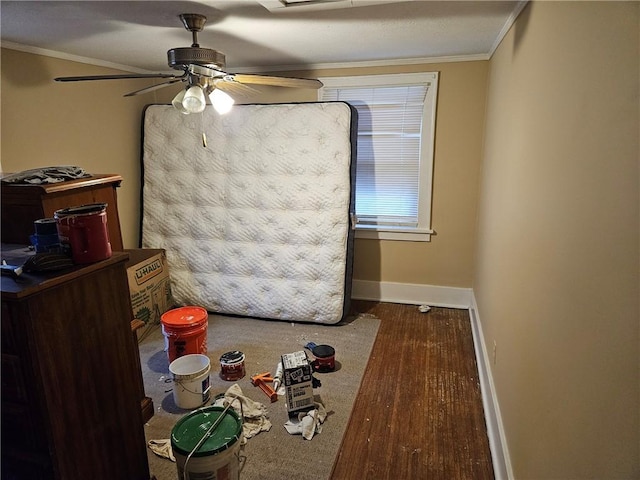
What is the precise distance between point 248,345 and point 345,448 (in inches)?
50.1

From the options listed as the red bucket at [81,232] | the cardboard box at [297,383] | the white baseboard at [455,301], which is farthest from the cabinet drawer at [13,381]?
the white baseboard at [455,301]

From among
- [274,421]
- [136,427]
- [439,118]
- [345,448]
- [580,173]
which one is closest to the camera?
[580,173]

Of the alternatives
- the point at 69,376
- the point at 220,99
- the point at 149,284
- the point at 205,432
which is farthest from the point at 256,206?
the point at 69,376

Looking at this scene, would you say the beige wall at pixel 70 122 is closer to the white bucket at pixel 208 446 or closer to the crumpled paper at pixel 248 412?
the crumpled paper at pixel 248 412

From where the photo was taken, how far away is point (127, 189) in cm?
373

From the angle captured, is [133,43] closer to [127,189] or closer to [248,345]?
[127,189]

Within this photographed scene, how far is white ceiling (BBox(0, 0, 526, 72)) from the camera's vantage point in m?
1.95

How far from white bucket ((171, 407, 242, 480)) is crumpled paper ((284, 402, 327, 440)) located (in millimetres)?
530

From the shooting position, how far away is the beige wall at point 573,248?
0.80 m

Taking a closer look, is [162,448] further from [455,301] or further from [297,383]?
[455,301]

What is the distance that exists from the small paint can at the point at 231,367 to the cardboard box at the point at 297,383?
20.7 inches

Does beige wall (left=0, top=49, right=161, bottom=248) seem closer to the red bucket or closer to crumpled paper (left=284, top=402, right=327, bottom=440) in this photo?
the red bucket

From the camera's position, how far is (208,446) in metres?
1.58

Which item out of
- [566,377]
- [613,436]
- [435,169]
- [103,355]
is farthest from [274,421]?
[435,169]
